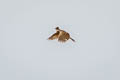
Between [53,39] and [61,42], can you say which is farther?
[53,39]
